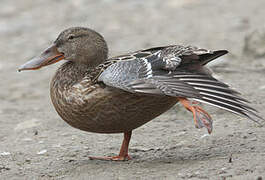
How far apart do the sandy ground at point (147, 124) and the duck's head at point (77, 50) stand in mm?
941

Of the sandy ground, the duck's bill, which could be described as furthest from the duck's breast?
the duck's bill

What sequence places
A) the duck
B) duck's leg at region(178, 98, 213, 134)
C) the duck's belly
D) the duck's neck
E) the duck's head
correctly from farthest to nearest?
the duck's head
the duck's neck
the duck's belly
the duck
duck's leg at region(178, 98, 213, 134)

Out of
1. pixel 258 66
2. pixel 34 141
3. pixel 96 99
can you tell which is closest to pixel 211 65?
pixel 258 66

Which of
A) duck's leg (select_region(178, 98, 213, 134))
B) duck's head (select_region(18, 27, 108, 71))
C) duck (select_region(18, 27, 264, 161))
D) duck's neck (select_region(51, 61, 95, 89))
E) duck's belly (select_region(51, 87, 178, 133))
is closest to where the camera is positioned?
duck's leg (select_region(178, 98, 213, 134))

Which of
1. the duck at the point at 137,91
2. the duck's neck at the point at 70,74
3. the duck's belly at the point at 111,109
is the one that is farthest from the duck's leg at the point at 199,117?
the duck's neck at the point at 70,74

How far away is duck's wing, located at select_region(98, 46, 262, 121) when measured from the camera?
4875 mm

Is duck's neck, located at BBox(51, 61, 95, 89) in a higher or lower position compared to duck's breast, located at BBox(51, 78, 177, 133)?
higher

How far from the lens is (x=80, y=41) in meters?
5.91

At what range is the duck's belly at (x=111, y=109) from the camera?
519 centimetres

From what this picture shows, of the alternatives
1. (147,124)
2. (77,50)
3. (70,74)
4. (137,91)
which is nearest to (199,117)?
(137,91)

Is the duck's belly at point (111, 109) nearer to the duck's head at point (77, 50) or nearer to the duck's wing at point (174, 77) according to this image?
the duck's wing at point (174, 77)

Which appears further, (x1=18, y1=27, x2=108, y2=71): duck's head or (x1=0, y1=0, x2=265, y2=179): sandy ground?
(x1=18, y1=27, x2=108, y2=71): duck's head

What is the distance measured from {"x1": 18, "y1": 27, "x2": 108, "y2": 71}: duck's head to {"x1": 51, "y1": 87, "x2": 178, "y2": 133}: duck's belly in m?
0.63

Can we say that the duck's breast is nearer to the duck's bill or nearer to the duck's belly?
the duck's belly
